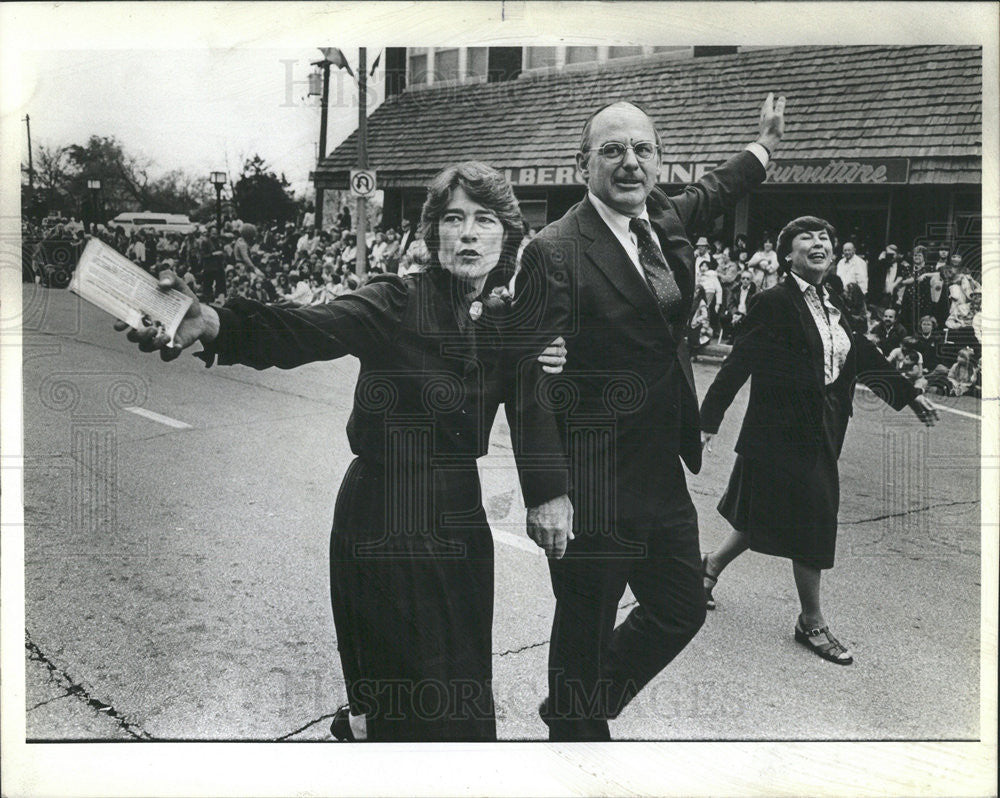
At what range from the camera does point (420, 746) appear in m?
3.43

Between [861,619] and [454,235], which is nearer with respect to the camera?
[454,235]

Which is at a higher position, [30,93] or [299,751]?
[30,93]

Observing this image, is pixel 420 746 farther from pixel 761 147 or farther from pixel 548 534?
pixel 761 147

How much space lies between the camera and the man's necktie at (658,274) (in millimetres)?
3240

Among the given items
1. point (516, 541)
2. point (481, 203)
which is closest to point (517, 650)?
point (516, 541)

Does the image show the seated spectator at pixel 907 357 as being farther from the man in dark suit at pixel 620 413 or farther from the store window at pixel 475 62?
the store window at pixel 475 62

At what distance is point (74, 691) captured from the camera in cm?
343

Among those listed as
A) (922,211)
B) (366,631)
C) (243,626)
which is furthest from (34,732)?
(922,211)

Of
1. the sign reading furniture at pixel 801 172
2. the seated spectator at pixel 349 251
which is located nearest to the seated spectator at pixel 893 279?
the sign reading furniture at pixel 801 172

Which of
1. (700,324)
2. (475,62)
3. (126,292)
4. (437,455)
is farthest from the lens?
(475,62)

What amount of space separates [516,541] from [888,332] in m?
1.58

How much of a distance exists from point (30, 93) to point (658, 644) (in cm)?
299

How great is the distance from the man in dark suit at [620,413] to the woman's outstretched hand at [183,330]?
1.10 metres

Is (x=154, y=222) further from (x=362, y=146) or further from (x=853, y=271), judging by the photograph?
(x=853, y=271)
